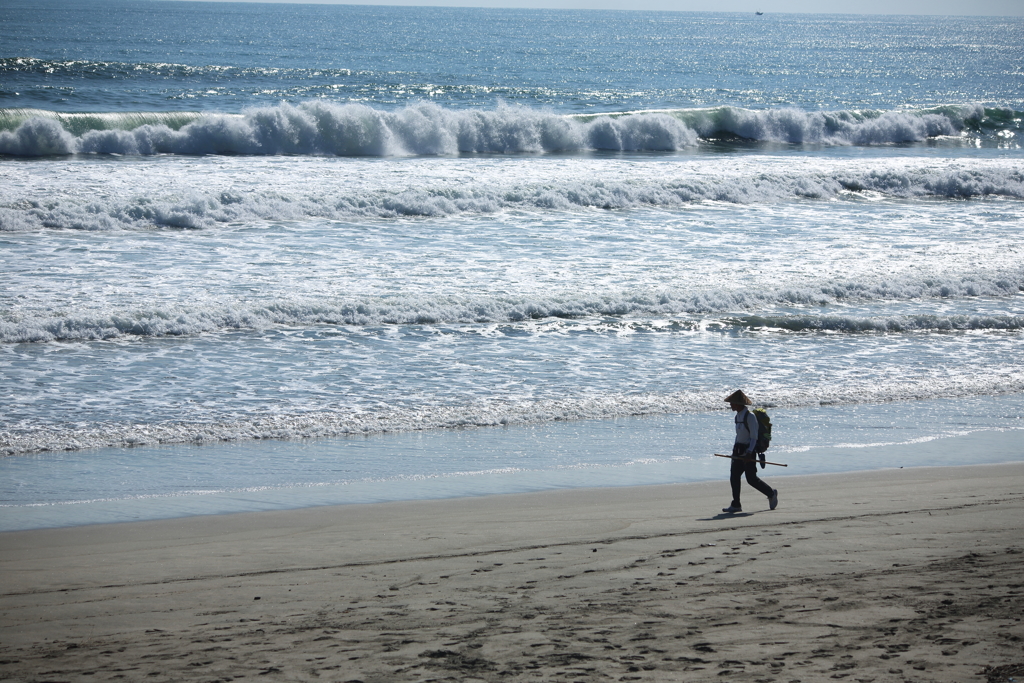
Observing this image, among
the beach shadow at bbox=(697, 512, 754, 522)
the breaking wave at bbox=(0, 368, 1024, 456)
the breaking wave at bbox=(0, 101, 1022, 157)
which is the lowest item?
the beach shadow at bbox=(697, 512, 754, 522)

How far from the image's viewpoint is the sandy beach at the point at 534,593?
4523 mm

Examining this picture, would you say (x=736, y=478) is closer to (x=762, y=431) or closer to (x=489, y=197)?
(x=762, y=431)

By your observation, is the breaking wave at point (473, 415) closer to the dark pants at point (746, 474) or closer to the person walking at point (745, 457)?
the person walking at point (745, 457)

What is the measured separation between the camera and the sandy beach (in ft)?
14.8

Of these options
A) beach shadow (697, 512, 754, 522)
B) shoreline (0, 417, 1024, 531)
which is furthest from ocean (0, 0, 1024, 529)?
beach shadow (697, 512, 754, 522)

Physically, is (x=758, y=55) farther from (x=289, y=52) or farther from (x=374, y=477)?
(x=374, y=477)

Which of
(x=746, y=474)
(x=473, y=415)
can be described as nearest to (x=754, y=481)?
(x=746, y=474)

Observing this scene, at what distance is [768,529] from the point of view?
21.7 ft

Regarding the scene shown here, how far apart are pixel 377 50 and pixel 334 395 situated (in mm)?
68960

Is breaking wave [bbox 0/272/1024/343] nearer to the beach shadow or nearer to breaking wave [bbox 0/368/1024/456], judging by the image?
breaking wave [bbox 0/368/1024/456]

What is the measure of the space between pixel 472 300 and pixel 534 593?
897cm

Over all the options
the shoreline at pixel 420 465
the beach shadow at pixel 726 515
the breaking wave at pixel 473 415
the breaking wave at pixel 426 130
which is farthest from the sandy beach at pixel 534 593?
the breaking wave at pixel 426 130

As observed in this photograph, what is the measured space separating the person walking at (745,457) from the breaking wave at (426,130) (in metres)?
22.9

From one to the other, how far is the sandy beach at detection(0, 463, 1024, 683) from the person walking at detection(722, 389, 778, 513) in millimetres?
144
